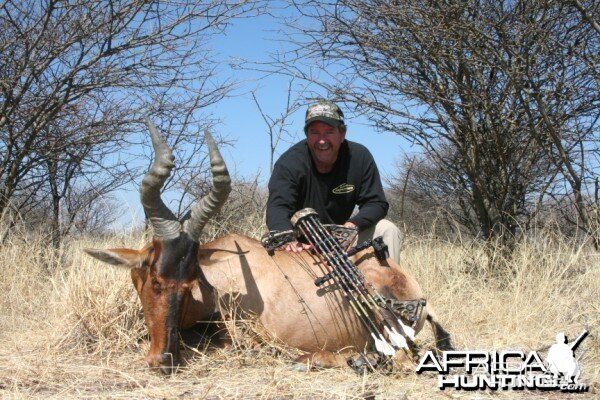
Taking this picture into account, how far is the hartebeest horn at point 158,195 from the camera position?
12.4 ft

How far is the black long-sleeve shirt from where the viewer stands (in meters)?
4.68

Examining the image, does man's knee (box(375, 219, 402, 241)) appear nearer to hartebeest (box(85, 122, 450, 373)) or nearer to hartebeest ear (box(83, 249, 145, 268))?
hartebeest (box(85, 122, 450, 373))

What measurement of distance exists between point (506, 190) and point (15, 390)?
4.96 metres

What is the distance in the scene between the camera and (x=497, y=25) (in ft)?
18.6

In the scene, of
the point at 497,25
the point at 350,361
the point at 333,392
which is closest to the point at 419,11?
the point at 497,25

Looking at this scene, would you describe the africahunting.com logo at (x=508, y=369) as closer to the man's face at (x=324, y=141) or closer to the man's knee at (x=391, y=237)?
the man's knee at (x=391, y=237)

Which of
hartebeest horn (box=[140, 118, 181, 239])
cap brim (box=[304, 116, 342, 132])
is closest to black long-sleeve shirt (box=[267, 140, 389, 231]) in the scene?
cap brim (box=[304, 116, 342, 132])

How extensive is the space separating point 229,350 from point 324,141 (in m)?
1.53

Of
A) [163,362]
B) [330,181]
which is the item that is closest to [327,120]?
[330,181]

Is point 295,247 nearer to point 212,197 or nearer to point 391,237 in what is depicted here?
point 212,197

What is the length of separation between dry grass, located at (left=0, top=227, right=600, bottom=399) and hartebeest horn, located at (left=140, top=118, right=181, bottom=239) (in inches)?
26.9

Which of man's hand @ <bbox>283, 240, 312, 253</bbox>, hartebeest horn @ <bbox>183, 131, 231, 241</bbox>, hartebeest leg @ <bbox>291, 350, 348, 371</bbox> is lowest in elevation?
hartebeest leg @ <bbox>291, 350, 348, 371</bbox>

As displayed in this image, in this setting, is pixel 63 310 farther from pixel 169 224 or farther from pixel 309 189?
pixel 309 189

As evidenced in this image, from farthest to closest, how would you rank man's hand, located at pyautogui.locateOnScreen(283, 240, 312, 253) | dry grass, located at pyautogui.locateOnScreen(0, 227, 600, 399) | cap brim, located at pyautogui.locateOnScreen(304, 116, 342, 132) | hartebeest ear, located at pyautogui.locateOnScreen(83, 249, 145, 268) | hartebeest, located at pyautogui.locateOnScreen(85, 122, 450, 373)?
cap brim, located at pyautogui.locateOnScreen(304, 116, 342, 132) → man's hand, located at pyautogui.locateOnScreen(283, 240, 312, 253) → hartebeest ear, located at pyautogui.locateOnScreen(83, 249, 145, 268) → hartebeest, located at pyautogui.locateOnScreen(85, 122, 450, 373) → dry grass, located at pyautogui.locateOnScreen(0, 227, 600, 399)
